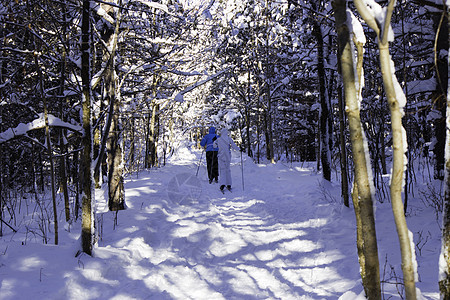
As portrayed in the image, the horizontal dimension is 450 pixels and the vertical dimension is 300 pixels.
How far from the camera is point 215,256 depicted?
14.4ft

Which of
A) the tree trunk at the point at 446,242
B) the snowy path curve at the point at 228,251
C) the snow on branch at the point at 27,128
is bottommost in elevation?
the snowy path curve at the point at 228,251

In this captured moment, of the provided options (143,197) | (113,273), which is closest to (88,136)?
(113,273)

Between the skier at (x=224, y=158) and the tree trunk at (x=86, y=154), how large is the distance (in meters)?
6.50

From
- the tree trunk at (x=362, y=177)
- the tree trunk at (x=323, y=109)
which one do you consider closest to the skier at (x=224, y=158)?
the tree trunk at (x=323, y=109)

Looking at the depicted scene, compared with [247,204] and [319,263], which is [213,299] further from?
[247,204]

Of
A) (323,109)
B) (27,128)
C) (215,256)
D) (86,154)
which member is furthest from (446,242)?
(323,109)

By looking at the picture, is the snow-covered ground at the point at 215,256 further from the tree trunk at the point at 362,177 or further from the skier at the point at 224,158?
the skier at the point at 224,158

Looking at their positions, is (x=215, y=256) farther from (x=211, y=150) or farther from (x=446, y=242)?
(x=211, y=150)

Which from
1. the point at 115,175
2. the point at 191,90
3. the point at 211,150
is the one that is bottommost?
the point at 115,175

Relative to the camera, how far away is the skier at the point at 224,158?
10.2m

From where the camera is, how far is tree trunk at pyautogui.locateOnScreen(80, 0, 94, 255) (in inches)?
142

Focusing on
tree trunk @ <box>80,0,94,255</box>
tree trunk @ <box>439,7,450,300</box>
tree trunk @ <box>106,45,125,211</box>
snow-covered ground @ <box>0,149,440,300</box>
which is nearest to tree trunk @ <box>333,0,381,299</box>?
tree trunk @ <box>439,7,450,300</box>

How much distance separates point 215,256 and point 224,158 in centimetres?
613

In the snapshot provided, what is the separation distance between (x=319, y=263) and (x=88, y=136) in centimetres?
332
